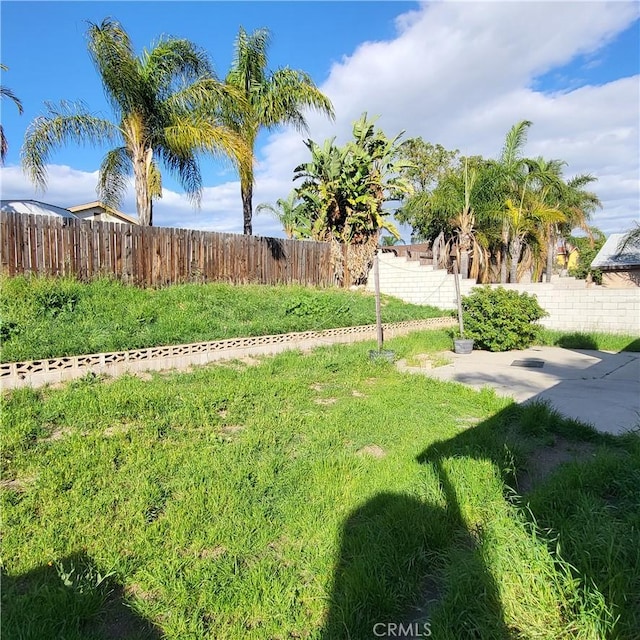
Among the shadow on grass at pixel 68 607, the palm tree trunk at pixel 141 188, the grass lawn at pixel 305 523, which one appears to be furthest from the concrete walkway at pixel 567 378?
the palm tree trunk at pixel 141 188

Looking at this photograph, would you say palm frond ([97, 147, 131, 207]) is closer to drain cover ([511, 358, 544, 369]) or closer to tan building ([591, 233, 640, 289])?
drain cover ([511, 358, 544, 369])

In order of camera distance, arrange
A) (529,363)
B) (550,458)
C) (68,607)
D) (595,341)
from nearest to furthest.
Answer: (68,607) < (550,458) < (529,363) < (595,341)

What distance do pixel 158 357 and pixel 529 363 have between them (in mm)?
6466

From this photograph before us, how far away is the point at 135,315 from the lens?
6.54 meters

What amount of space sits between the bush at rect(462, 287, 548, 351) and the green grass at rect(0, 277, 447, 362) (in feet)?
6.92

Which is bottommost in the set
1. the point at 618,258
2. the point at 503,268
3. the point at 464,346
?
the point at 464,346

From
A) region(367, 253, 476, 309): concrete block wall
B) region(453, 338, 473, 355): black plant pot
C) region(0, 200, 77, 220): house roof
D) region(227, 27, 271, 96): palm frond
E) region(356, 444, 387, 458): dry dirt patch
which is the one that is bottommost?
region(356, 444, 387, 458): dry dirt patch

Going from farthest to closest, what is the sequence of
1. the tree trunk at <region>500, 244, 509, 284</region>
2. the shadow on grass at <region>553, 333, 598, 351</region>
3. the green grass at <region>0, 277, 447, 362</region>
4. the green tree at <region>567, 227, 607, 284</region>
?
1. the green tree at <region>567, 227, 607, 284</region>
2. the tree trunk at <region>500, 244, 509, 284</region>
3. the shadow on grass at <region>553, 333, 598, 351</region>
4. the green grass at <region>0, 277, 447, 362</region>

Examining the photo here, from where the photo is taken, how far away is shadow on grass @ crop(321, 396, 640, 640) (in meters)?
1.67

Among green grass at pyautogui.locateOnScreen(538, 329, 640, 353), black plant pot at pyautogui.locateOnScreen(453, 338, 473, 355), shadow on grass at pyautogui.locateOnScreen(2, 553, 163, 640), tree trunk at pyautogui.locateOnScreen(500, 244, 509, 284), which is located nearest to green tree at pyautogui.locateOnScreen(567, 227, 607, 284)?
tree trunk at pyautogui.locateOnScreen(500, 244, 509, 284)

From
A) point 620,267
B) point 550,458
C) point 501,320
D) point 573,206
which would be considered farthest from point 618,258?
point 550,458

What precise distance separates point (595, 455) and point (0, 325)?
6.45m

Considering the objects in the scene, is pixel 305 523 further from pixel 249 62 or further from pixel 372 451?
pixel 249 62

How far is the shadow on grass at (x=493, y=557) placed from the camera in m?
1.67
